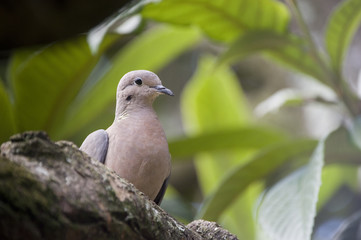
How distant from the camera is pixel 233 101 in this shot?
2664 mm

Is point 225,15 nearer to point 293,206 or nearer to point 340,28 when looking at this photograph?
point 340,28

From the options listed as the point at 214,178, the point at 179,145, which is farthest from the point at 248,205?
the point at 179,145

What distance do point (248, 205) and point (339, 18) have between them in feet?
3.19

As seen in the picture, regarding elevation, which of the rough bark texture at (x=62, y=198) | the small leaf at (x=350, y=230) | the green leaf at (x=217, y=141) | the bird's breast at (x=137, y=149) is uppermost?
the green leaf at (x=217, y=141)

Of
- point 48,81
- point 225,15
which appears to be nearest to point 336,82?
point 225,15

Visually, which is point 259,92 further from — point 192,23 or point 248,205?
point 192,23

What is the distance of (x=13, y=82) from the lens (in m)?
1.80

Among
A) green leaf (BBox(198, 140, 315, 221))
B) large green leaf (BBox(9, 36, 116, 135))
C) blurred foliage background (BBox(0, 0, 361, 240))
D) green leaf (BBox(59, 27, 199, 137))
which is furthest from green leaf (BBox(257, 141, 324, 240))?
large green leaf (BBox(9, 36, 116, 135))

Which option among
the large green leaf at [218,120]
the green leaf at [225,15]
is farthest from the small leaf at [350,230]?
the green leaf at [225,15]

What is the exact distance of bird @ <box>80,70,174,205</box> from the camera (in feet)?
3.09

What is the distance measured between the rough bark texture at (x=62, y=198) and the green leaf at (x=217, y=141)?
1.35 m

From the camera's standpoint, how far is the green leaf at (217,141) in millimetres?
2248

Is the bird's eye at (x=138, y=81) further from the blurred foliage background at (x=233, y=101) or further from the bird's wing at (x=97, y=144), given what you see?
the blurred foliage background at (x=233, y=101)

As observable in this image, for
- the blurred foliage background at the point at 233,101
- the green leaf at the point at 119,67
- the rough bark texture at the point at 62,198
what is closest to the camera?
the rough bark texture at the point at 62,198
